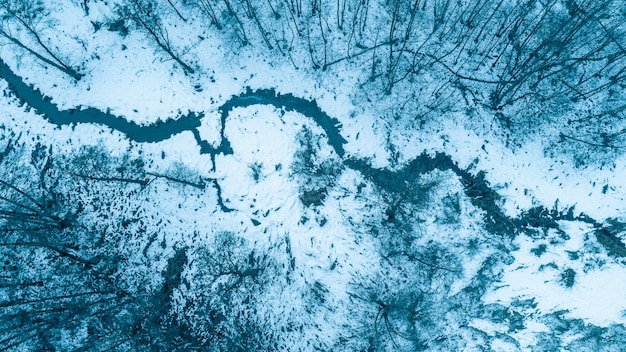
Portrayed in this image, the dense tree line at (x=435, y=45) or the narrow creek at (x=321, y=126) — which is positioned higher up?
the dense tree line at (x=435, y=45)

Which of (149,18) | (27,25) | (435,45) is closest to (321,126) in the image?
(435,45)

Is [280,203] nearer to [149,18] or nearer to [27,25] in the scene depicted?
[149,18]

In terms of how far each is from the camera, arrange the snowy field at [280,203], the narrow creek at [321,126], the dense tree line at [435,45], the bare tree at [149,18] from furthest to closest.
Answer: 1. the bare tree at [149,18]
2. the dense tree line at [435,45]
3. the narrow creek at [321,126]
4. the snowy field at [280,203]

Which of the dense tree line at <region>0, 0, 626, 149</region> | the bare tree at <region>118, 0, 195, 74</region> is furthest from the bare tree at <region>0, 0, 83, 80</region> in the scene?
the bare tree at <region>118, 0, 195, 74</region>

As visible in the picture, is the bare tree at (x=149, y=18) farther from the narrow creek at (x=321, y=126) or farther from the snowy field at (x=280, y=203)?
the narrow creek at (x=321, y=126)

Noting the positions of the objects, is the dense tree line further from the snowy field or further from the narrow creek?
the narrow creek

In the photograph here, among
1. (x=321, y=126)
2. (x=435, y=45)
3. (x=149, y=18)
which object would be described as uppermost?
(x=149, y=18)

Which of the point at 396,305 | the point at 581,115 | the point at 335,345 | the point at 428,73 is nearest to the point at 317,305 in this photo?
the point at 335,345

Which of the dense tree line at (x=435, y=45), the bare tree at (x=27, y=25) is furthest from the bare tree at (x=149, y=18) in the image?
the bare tree at (x=27, y=25)

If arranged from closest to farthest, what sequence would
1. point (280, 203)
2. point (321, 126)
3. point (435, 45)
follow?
point (280, 203) < point (435, 45) < point (321, 126)
